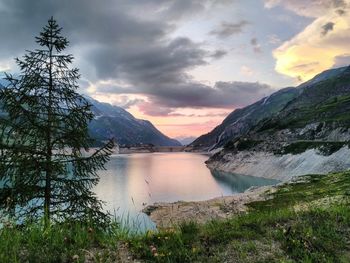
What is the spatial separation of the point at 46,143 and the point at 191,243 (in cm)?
1410

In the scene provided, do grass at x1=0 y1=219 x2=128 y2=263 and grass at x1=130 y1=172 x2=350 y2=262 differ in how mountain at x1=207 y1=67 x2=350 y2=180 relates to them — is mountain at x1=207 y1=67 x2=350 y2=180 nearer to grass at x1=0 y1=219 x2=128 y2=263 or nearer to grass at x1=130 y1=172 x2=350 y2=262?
grass at x1=130 y1=172 x2=350 y2=262

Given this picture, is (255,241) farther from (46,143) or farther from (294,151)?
(294,151)

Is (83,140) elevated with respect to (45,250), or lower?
elevated

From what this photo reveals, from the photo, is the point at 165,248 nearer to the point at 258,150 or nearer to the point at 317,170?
the point at 317,170

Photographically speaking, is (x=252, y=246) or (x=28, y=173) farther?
(x=28, y=173)

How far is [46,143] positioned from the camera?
1938 centimetres

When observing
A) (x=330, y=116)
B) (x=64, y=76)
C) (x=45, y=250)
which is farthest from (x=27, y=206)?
(x=330, y=116)

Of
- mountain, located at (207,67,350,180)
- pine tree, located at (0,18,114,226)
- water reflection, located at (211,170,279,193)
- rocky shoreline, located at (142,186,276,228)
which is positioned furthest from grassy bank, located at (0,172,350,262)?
mountain, located at (207,67,350,180)

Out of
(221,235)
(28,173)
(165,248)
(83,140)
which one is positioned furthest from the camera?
(83,140)

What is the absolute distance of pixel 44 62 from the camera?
830 inches

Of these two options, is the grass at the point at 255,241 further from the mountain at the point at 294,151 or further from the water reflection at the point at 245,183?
the mountain at the point at 294,151

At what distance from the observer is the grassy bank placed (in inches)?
269

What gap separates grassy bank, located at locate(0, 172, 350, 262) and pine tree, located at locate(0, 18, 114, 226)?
34.5ft

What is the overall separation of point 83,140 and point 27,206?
477 cm
